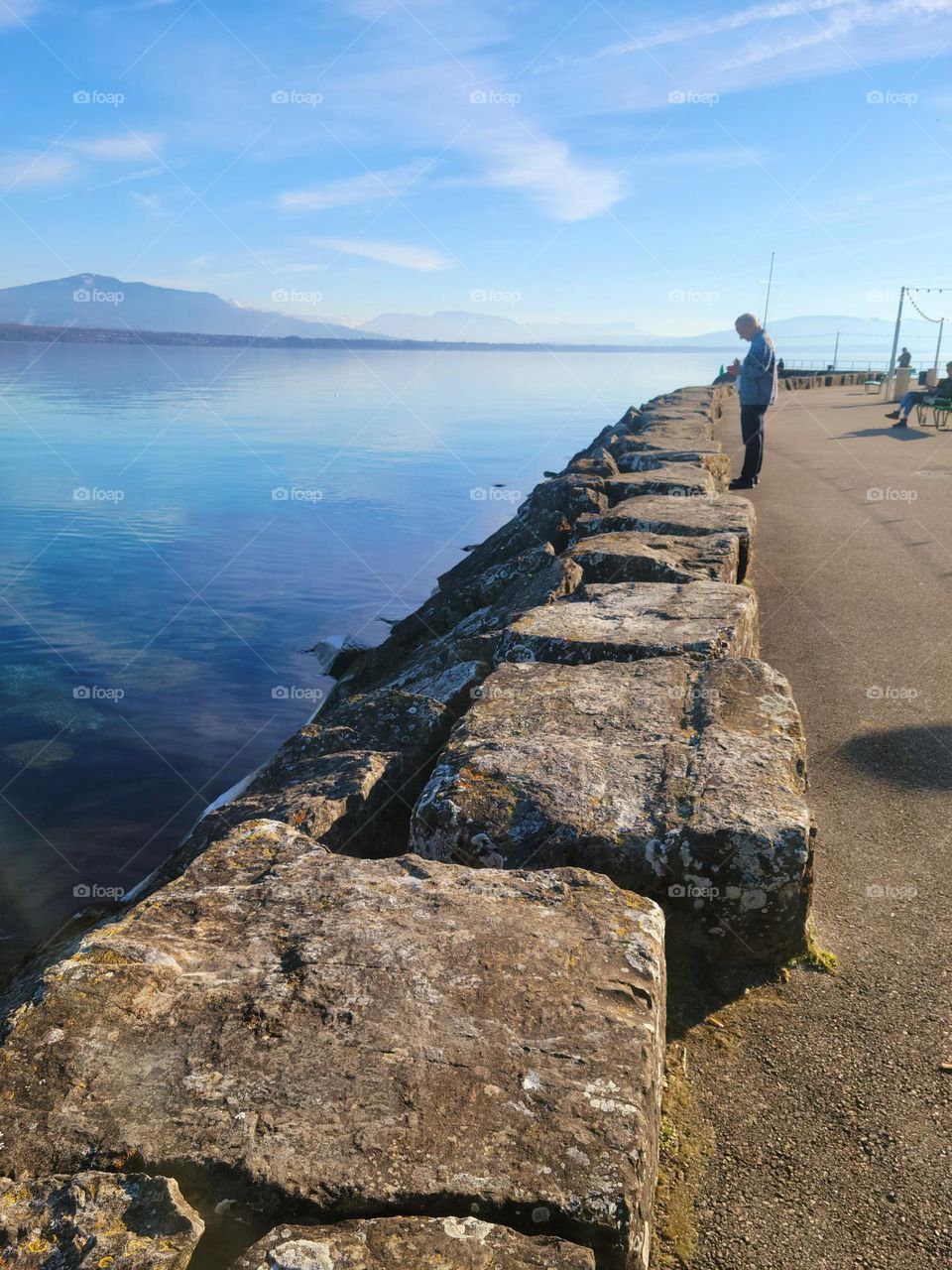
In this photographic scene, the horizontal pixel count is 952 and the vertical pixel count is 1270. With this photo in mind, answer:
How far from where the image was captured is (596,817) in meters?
2.73

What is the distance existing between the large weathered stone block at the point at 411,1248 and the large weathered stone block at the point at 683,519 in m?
5.08

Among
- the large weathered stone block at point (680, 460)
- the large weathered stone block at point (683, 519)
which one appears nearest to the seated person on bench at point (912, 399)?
the large weathered stone block at point (680, 460)

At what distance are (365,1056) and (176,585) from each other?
1691 centimetres

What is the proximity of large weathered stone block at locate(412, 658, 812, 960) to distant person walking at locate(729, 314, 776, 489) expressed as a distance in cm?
907

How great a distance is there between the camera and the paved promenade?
80.4 inches

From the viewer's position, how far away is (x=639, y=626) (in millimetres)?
4309

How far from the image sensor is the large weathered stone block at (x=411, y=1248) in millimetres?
1514

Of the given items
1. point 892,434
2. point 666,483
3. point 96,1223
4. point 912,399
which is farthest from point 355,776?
point 912,399

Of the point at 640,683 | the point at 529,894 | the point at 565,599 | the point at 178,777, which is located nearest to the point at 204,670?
the point at 178,777

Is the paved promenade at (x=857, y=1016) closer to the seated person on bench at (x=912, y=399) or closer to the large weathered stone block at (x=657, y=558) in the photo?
the large weathered stone block at (x=657, y=558)

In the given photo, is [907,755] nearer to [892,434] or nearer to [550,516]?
[550,516]

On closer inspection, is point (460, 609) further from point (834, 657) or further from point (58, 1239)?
point (58, 1239)

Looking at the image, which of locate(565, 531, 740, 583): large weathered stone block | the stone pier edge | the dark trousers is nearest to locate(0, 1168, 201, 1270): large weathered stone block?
the stone pier edge

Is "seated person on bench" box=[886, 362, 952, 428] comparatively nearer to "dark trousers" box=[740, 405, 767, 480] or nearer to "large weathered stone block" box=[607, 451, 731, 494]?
"dark trousers" box=[740, 405, 767, 480]
